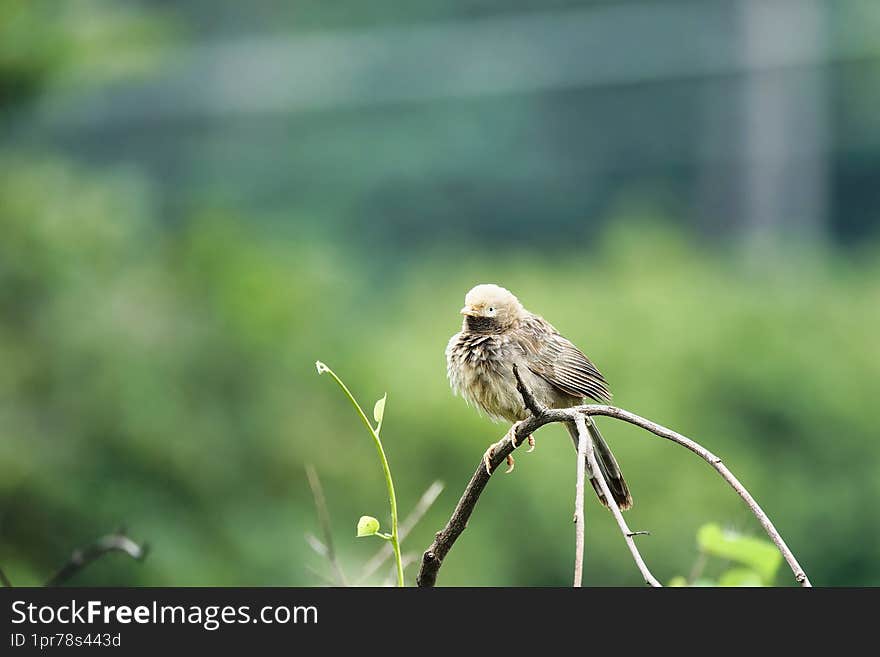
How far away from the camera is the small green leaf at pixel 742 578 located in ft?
7.08

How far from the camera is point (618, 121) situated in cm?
1235

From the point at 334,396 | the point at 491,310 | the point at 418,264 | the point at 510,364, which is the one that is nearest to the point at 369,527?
the point at 491,310

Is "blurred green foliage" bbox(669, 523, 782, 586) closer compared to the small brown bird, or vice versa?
"blurred green foliage" bbox(669, 523, 782, 586)

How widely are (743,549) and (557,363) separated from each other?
960mm

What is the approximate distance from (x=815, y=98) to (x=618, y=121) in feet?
6.23

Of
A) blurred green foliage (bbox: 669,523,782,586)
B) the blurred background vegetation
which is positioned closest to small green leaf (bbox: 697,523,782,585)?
blurred green foliage (bbox: 669,523,782,586)

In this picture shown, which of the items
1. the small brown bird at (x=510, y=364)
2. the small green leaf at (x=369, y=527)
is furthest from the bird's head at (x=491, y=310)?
the small green leaf at (x=369, y=527)

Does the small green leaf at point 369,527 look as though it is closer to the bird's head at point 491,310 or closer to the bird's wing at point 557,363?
the bird's head at point 491,310

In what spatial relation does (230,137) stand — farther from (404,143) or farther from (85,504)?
(85,504)

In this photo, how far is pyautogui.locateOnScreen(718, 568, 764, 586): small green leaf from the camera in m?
2.16

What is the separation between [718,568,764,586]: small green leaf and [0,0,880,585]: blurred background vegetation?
2198 mm

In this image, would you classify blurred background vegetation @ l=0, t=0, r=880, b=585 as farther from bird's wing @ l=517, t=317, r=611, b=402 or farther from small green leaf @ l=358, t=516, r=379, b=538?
small green leaf @ l=358, t=516, r=379, b=538

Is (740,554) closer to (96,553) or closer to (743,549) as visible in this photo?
(743,549)

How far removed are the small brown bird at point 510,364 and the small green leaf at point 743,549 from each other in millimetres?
758
